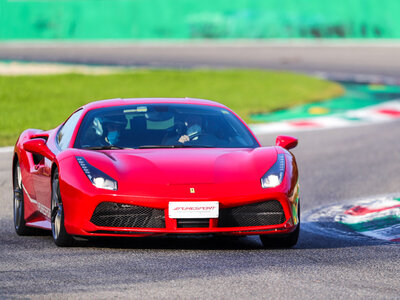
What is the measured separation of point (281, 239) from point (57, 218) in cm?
155

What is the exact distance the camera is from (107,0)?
42.6m

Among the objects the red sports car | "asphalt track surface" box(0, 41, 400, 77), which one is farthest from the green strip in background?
the red sports car

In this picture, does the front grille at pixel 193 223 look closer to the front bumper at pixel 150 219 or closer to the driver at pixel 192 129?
the front bumper at pixel 150 219

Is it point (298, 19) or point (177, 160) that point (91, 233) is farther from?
point (298, 19)

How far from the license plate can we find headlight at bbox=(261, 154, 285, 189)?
17.5 inches

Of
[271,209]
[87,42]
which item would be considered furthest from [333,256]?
[87,42]

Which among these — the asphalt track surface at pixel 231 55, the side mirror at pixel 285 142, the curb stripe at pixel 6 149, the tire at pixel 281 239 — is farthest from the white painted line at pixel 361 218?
the asphalt track surface at pixel 231 55

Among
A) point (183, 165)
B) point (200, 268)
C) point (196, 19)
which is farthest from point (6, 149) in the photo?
point (196, 19)

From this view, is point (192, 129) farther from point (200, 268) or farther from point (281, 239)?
A: point (200, 268)

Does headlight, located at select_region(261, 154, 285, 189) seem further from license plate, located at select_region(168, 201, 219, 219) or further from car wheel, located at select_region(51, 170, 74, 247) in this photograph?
car wheel, located at select_region(51, 170, 74, 247)

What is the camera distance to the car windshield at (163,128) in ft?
22.9

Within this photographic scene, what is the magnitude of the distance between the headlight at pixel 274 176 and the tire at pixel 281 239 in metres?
0.38

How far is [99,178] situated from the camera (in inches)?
244

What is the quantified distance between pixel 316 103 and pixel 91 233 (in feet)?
48.7
